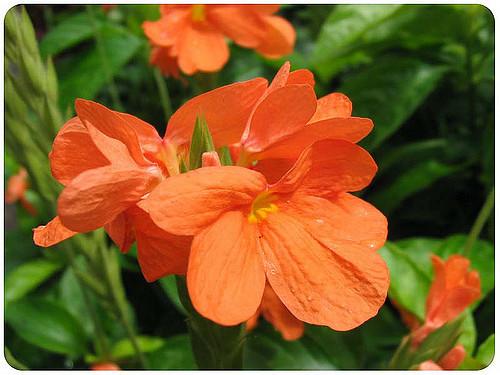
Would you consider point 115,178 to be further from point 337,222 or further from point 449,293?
point 449,293

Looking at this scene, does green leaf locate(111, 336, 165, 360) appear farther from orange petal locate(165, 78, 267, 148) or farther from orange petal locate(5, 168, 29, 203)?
orange petal locate(165, 78, 267, 148)

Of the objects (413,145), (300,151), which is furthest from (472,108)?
(300,151)

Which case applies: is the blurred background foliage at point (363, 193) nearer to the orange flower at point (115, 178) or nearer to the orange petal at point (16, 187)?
the orange petal at point (16, 187)

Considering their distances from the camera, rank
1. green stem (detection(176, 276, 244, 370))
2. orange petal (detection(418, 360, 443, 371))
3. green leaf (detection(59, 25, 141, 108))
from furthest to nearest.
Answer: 1. green leaf (detection(59, 25, 141, 108))
2. orange petal (detection(418, 360, 443, 371))
3. green stem (detection(176, 276, 244, 370))

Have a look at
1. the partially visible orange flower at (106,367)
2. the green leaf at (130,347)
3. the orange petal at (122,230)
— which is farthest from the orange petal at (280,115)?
the green leaf at (130,347)

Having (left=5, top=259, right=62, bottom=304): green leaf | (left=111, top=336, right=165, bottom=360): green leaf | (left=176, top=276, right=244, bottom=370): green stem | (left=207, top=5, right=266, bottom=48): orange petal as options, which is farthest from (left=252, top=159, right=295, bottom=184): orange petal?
(left=5, top=259, right=62, bottom=304): green leaf

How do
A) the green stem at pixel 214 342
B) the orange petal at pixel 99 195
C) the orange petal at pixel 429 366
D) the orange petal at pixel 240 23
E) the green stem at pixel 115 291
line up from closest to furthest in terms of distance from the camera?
1. the orange petal at pixel 99 195
2. the green stem at pixel 214 342
3. the orange petal at pixel 429 366
4. the green stem at pixel 115 291
5. the orange petal at pixel 240 23
